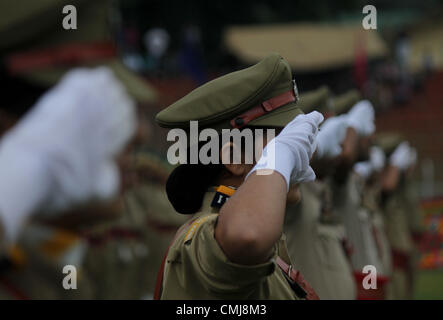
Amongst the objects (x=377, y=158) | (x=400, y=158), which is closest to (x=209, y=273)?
(x=377, y=158)

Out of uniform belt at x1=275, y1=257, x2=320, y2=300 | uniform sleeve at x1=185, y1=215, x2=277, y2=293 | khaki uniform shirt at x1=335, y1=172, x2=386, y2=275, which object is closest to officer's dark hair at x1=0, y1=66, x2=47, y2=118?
uniform sleeve at x1=185, y1=215, x2=277, y2=293

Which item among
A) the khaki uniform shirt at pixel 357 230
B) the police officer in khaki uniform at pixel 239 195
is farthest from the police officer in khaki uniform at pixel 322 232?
the police officer in khaki uniform at pixel 239 195

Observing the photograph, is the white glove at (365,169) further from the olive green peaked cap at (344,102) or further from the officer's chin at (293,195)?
the officer's chin at (293,195)

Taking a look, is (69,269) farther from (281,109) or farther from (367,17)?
(367,17)

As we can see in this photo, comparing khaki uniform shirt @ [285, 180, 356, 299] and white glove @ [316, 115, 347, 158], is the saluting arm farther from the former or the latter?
white glove @ [316, 115, 347, 158]

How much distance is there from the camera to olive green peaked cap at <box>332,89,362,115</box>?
17.0ft

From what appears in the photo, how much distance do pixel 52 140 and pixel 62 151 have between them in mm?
43

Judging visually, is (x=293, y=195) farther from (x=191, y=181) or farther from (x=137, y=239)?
(x=137, y=239)

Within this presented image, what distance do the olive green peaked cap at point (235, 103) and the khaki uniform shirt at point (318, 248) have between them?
5.75ft

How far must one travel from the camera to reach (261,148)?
270 centimetres

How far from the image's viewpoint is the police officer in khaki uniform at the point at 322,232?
15.0 ft

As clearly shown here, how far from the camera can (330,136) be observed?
492cm

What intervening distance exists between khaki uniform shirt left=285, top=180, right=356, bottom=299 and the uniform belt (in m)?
1.47
